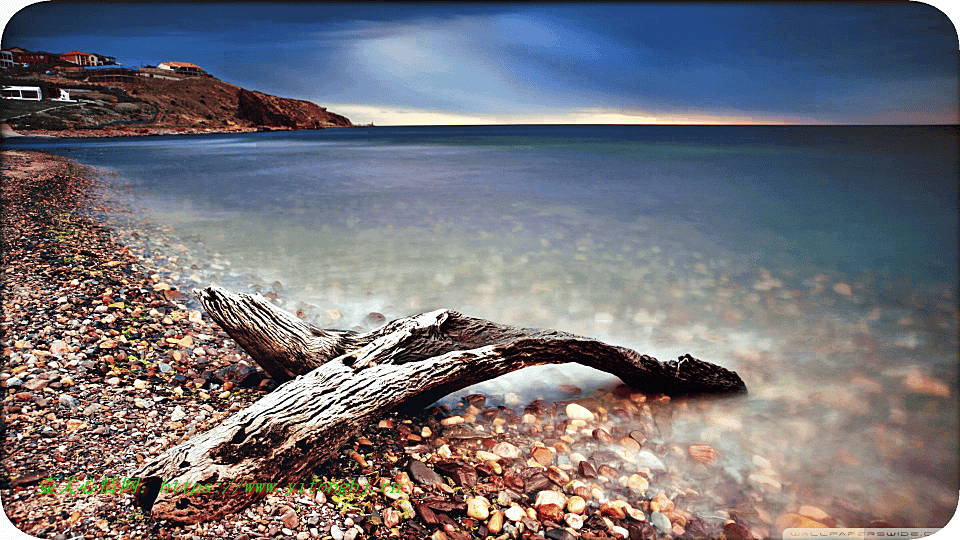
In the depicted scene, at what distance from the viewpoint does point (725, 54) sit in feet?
9.73

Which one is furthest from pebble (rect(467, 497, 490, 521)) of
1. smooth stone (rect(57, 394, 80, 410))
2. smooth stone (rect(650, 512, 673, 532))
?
smooth stone (rect(57, 394, 80, 410))

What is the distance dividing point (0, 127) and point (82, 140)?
0.81m

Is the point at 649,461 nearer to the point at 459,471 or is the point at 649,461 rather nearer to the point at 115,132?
the point at 459,471

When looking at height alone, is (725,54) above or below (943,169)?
above

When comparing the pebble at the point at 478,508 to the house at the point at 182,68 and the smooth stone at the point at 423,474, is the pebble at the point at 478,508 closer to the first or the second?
the smooth stone at the point at 423,474

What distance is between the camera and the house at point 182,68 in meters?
3.17

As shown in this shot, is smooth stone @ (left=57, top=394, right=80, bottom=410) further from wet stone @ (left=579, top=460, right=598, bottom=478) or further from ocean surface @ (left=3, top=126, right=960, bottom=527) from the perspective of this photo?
wet stone @ (left=579, top=460, right=598, bottom=478)

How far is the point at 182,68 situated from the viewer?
3221 mm

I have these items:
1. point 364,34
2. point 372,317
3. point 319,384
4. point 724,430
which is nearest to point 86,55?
point 364,34

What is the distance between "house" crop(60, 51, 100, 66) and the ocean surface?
0.54 metres

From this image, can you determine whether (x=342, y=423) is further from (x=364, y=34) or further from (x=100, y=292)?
(x=364, y=34)

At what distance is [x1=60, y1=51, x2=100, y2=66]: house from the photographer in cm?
286

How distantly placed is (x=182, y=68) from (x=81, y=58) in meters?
0.52

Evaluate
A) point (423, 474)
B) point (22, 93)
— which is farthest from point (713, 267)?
point (22, 93)
